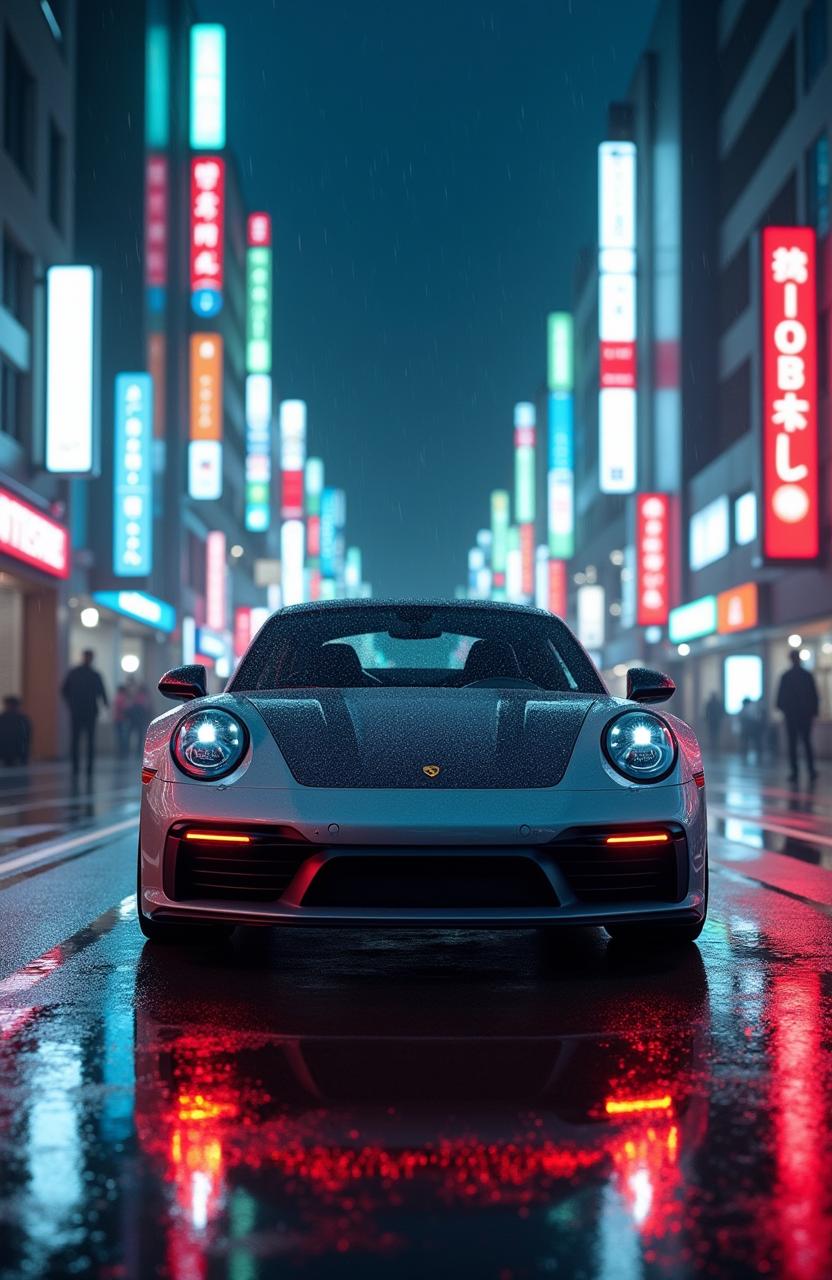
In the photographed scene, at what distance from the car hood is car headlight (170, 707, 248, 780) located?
12 centimetres

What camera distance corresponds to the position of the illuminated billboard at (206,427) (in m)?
44.1

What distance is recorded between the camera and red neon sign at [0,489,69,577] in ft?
72.8

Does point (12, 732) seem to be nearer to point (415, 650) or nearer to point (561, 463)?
point (415, 650)

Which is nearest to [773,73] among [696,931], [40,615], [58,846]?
[40,615]

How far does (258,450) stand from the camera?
65875 millimetres

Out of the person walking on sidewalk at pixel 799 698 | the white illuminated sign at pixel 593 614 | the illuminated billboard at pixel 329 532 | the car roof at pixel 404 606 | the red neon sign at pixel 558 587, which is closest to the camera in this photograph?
the car roof at pixel 404 606

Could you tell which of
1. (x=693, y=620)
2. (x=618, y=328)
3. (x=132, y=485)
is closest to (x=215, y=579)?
(x=618, y=328)

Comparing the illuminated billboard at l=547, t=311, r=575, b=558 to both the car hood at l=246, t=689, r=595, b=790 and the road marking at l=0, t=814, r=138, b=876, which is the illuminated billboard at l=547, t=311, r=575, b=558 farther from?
the car hood at l=246, t=689, r=595, b=790

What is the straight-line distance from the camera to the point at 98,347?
1081 inches

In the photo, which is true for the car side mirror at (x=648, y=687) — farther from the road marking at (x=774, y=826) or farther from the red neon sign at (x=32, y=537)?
the red neon sign at (x=32, y=537)

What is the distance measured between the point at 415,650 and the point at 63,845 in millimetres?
4543

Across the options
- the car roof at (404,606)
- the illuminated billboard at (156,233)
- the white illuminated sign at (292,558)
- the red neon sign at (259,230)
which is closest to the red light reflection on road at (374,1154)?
the car roof at (404,606)

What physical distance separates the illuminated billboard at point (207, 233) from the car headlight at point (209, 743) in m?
36.1

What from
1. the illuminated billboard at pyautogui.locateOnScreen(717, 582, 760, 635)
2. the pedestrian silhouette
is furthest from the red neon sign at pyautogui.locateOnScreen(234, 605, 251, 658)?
the pedestrian silhouette
